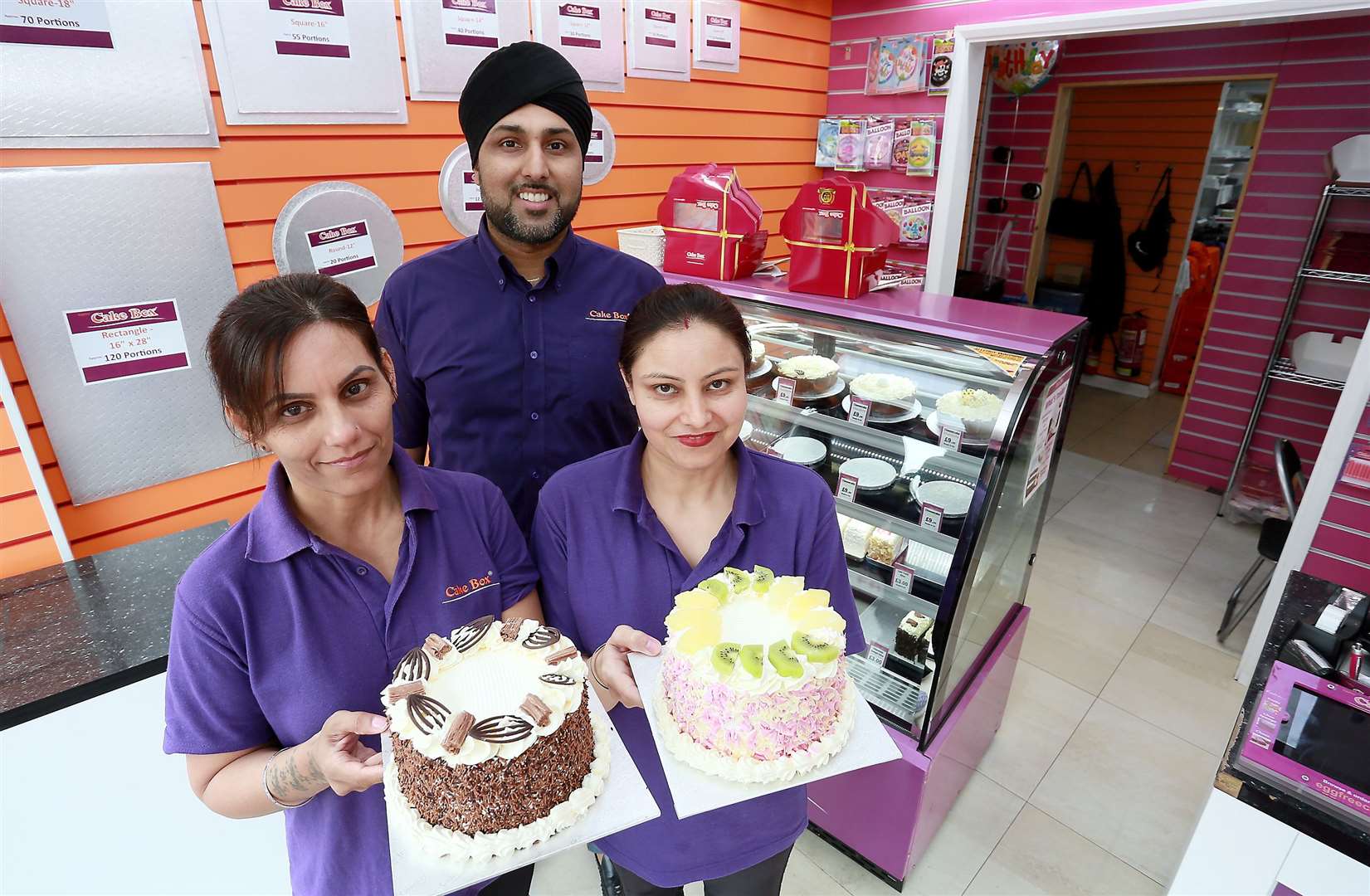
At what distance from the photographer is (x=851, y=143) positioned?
16.5 feet

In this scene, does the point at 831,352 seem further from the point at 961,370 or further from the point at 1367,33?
the point at 1367,33

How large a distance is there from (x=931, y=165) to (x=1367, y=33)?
3125mm

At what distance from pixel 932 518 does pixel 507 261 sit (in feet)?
5.65

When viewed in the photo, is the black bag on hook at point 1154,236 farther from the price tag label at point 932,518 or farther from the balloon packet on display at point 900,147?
the price tag label at point 932,518

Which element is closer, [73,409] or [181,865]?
[181,865]

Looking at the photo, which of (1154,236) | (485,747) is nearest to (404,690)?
(485,747)

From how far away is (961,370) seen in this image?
107 inches

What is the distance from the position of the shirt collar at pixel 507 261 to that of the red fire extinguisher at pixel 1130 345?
8.32 meters

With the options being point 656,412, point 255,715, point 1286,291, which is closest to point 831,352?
point 656,412

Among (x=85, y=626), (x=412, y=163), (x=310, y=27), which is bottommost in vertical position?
(x=85, y=626)

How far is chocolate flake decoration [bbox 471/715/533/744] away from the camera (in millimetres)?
1262

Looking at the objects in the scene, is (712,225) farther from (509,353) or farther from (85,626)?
(85,626)

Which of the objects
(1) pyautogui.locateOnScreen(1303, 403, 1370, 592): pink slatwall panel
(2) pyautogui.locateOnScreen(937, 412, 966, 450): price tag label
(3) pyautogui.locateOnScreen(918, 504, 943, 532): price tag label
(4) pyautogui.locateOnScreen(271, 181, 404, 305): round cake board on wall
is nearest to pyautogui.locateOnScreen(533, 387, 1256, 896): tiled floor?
(1) pyautogui.locateOnScreen(1303, 403, 1370, 592): pink slatwall panel

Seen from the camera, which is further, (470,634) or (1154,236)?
(1154,236)
